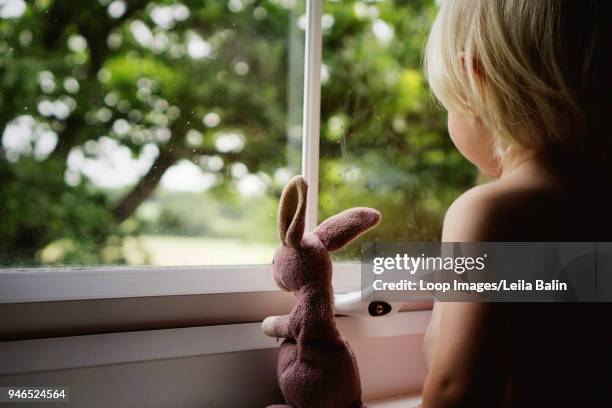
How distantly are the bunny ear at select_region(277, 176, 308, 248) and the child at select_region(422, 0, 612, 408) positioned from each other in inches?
7.5

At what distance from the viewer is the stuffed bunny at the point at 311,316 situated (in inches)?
26.8

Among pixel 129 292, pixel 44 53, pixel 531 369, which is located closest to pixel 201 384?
pixel 129 292

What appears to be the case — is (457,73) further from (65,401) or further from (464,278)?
(65,401)

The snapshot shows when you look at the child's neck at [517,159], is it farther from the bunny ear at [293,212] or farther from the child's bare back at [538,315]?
the bunny ear at [293,212]

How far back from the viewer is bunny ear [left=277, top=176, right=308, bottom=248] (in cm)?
67

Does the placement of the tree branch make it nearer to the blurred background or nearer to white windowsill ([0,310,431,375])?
the blurred background

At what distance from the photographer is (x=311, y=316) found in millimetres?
689

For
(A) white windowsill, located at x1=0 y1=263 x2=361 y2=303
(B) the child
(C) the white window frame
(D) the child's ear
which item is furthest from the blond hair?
(A) white windowsill, located at x1=0 y1=263 x2=361 y2=303

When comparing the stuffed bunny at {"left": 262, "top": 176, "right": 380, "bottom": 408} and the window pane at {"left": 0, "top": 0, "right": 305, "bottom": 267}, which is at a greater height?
the window pane at {"left": 0, "top": 0, "right": 305, "bottom": 267}

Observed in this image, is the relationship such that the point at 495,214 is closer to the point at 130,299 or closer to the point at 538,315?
the point at 538,315

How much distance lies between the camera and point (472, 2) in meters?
0.63

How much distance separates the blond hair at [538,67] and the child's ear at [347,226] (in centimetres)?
20

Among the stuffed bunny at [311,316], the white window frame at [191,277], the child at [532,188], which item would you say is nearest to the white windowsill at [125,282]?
the white window frame at [191,277]

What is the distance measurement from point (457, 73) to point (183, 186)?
493 millimetres
